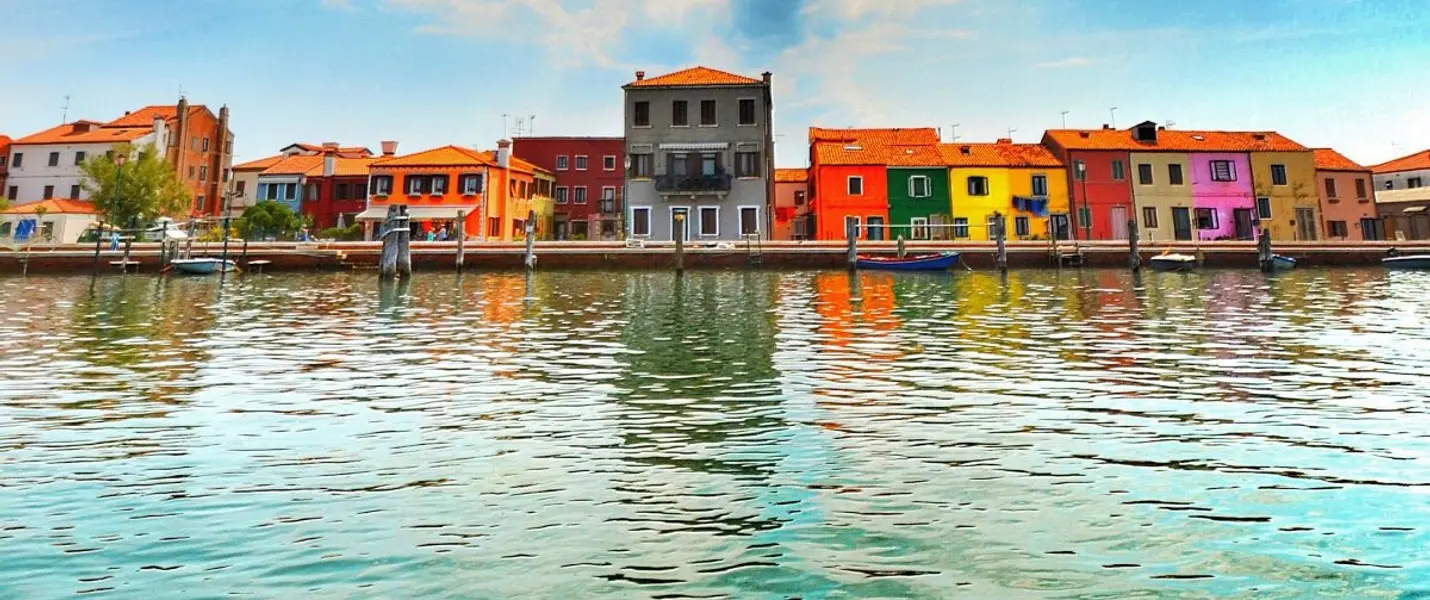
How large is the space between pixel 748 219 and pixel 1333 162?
146 feet

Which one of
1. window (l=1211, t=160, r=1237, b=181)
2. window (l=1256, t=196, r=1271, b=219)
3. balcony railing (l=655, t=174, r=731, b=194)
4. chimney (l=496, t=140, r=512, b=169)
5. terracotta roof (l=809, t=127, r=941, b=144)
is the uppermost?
terracotta roof (l=809, t=127, r=941, b=144)

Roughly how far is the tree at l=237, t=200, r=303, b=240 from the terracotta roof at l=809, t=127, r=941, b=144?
3755cm

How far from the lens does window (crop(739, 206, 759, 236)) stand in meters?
52.7

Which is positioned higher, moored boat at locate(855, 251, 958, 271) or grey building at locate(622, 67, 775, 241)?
grey building at locate(622, 67, 775, 241)

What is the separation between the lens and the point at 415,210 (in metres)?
56.2

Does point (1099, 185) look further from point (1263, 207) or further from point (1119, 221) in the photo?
point (1263, 207)

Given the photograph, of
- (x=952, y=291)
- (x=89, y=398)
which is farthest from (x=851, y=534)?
(x=952, y=291)

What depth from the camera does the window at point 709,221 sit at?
5306cm

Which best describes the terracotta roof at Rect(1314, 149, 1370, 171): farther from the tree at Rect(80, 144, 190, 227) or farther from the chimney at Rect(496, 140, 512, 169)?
the tree at Rect(80, 144, 190, 227)

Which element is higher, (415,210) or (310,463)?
(415,210)

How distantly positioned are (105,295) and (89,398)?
2073 centimetres

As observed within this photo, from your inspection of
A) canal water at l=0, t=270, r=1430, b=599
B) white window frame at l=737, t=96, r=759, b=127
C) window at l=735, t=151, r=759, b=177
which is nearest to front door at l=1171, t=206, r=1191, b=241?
window at l=735, t=151, r=759, b=177

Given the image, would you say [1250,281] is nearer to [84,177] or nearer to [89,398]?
[89,398]

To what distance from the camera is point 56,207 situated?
62.3m
